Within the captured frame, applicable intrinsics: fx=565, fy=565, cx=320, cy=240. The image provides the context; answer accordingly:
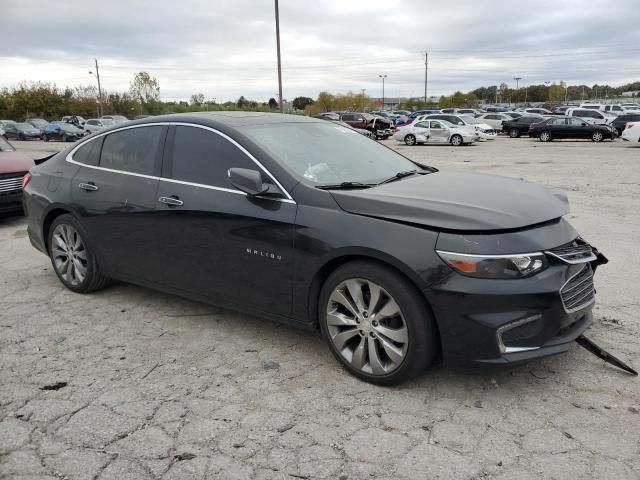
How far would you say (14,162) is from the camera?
892cm

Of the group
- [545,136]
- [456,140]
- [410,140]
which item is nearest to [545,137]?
[545,136]

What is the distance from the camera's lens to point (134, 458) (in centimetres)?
Result: 276

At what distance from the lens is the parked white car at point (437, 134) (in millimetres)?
28281

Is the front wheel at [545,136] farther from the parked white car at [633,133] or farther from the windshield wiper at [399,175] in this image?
the windshield wiper at [399,175]

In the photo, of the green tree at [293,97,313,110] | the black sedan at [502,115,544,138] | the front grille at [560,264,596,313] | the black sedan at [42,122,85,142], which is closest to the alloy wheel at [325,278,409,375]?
the front grille at [560,264,596,313]

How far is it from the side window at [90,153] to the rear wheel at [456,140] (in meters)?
25.2

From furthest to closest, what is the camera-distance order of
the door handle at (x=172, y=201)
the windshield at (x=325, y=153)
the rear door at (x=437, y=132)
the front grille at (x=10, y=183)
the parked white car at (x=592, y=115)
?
the parked white car at (x=592, y=115), the rear door at (x=437, y=132), the front grille at (x=10, y=183), the door handle at (x=172, y=201), the windshield at (x=325, y=153)

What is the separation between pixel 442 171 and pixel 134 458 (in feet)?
10.1

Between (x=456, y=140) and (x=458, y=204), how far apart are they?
86.4ft

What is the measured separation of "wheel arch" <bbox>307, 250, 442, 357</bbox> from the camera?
3.13 m

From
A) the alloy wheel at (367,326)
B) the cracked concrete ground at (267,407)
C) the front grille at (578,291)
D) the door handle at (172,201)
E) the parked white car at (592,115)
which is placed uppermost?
the parked white car at (592,115)

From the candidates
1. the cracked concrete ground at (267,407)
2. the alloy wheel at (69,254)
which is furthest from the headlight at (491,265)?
the alloy wheel at (69,254)

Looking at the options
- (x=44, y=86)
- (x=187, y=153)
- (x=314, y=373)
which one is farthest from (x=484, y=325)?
(x=44, y=86)

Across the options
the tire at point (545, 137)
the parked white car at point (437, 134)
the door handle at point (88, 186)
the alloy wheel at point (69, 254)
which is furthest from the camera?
the tire at point (545, 137)
